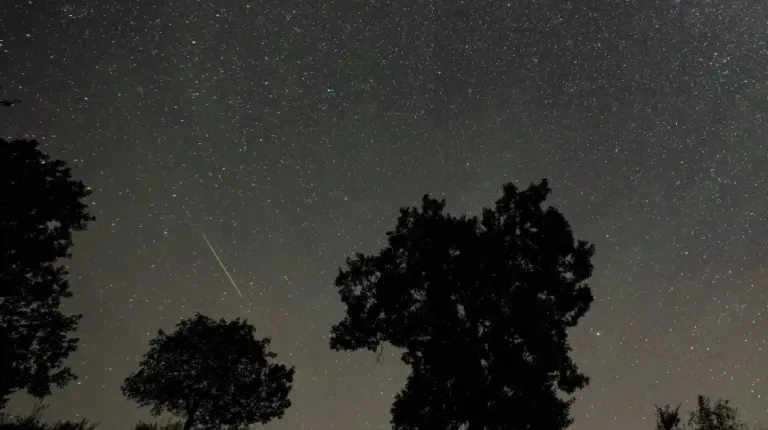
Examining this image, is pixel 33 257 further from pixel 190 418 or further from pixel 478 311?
pixel 478 311

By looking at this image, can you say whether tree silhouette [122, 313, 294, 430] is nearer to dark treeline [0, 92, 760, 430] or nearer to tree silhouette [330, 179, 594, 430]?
dark treeline [0, 92, 760, 430]

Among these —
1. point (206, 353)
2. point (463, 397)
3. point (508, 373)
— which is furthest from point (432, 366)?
point (206, 353)

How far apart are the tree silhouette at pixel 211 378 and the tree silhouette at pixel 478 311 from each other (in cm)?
1513

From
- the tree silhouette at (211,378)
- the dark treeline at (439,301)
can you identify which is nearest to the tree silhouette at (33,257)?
the dark treeline at (439,301)

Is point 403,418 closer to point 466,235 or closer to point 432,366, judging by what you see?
point 432,366

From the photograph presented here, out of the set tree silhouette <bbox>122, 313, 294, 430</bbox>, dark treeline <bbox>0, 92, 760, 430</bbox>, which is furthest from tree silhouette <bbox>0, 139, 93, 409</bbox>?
tree silhouette <bbox>122, 313, 294, 430</bbox>

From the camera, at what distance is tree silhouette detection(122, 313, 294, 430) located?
1265 inches

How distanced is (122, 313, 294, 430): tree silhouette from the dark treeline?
7137mm

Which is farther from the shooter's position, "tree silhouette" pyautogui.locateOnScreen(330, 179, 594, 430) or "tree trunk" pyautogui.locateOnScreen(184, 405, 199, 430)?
"tree trunk" pyautogui.locateOnScreen(184, 405, 199, 430)

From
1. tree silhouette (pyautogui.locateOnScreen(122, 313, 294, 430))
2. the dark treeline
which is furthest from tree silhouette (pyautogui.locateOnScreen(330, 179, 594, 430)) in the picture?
tree silhouette (pyautogui.locateOnScreen(122, 313, 294, 430))

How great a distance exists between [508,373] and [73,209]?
81.8ft

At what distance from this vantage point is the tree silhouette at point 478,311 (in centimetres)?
1886

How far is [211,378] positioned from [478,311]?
2270 centimetres

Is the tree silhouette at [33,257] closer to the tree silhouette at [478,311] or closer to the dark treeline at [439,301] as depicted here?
the dark treeline at [439,301]
